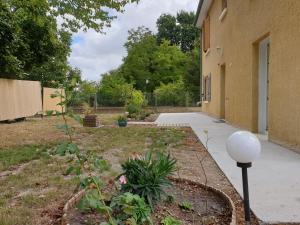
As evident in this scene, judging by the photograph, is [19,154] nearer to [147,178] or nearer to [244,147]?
[147,178]

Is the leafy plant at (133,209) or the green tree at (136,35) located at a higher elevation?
the green tree at (136,35)

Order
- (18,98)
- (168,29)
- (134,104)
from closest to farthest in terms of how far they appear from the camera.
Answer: (18,98)
(134,104)
(168,29)

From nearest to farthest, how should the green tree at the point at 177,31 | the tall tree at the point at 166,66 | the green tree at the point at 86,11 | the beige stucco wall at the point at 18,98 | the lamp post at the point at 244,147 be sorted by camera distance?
the lamp post at the point at 244,147 → the green tree at the point at 86,11 → the beige stucco wall at the point at 18,98 → the tall tree at the point at 166,66 → the green tree at the point at 177,31

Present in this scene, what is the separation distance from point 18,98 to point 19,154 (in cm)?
1113

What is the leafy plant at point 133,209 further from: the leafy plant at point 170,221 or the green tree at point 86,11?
the green tree at point 86,11

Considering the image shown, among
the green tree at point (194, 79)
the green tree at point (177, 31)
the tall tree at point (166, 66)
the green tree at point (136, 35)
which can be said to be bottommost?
the green tree at point (194, 79)

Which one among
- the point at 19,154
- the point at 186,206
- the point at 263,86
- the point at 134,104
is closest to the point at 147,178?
the point at 186,206

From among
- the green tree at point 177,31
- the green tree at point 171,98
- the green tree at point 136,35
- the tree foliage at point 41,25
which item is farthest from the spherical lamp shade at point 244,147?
the green tree at point 177,31

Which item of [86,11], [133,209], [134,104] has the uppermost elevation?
[86,11]

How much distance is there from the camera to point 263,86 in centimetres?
1007

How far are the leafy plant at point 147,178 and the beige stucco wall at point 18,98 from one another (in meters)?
12.6

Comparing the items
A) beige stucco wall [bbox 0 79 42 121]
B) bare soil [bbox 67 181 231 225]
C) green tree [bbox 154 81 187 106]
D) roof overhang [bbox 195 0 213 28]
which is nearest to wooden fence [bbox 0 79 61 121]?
beige stucco wall [bbox 0 79 42 121]

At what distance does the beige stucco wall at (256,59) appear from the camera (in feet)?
23.4

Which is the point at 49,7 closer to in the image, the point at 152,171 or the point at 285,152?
the point at 285,152
